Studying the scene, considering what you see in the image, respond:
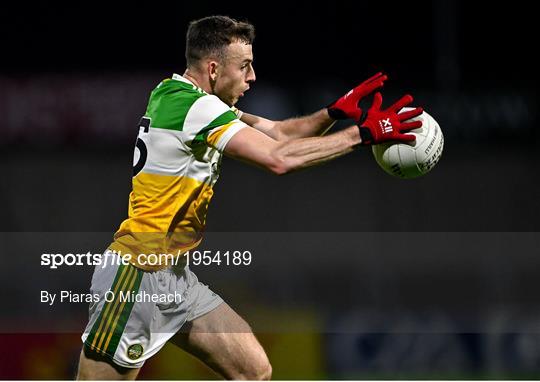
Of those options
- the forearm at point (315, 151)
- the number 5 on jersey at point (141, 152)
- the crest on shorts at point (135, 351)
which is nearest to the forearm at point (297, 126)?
the forearm at point (315, 151)

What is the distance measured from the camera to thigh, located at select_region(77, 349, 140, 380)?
4188mm

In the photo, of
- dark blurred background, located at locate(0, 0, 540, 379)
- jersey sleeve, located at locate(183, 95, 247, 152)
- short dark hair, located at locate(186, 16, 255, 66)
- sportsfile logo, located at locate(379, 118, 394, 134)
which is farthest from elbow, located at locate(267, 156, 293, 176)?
dark blurred background, located at locate(0, 0, 540, 379)

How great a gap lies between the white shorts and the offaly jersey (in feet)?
0.23

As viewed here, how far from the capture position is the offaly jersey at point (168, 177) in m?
4.27

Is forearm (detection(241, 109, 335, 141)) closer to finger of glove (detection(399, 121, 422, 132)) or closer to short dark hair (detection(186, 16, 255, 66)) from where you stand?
short dark hair (detection(186, 16, 255, 66))

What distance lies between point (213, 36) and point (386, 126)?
0.89 metres

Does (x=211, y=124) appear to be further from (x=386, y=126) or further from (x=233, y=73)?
A: (x=386, y=126)

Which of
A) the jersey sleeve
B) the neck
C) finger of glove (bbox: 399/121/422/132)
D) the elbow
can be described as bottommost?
the elbow

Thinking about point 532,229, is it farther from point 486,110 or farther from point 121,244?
point 121,244

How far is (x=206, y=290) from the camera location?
4523 millimetres

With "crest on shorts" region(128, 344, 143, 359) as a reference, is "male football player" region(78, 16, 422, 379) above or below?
above

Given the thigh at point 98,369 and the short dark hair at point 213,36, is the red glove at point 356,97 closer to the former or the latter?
the short dark hair at point 213,36

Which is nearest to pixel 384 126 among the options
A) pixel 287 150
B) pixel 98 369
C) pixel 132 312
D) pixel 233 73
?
pixel 287 150

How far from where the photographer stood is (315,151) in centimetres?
409
